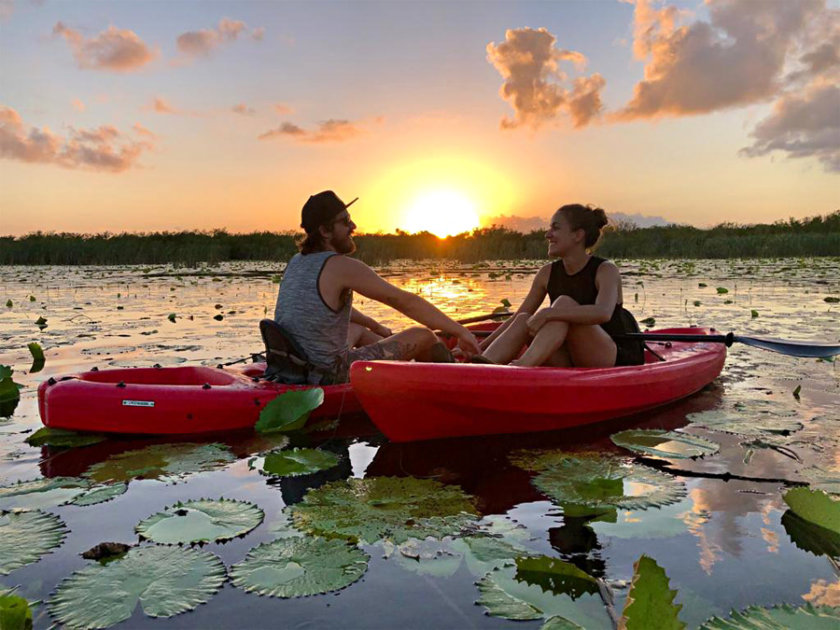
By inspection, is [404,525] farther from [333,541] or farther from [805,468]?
[805,468]

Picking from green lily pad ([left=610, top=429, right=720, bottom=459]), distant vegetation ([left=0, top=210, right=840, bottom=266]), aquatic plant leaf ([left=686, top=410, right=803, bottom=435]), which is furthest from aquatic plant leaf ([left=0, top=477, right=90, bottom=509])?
distant vegetation ([left=0, top=210, right=840, bottom=266])

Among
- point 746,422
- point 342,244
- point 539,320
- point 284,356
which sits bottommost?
point 746,422

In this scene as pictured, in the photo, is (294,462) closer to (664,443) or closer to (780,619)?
(664,443)

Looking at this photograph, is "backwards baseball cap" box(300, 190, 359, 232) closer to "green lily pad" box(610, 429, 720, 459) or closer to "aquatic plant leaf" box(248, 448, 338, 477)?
"aquatic plant leaf" box(248, 448, 338, 477)

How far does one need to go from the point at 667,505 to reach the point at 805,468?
904 millimetres

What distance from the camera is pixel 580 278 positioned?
421 cm

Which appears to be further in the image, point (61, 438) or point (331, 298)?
point (331, 298)

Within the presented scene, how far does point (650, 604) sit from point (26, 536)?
6.78 feet

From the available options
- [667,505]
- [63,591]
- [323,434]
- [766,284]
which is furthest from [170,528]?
[766,284]

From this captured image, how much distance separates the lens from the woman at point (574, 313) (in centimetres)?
386

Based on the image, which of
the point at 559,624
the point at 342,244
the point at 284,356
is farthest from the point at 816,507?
the point at 284,356

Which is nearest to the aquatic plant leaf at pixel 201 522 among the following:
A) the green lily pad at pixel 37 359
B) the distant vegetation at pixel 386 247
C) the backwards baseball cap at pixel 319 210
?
the backwards baseball cap at pixel 319 210

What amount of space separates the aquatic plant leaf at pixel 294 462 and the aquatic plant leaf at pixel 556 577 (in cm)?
135

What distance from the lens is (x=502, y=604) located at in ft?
5.98
